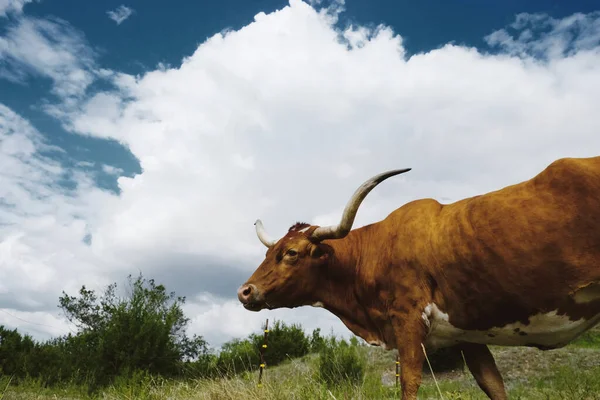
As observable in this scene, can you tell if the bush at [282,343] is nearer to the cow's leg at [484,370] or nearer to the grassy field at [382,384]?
the grassy field at [382,384]

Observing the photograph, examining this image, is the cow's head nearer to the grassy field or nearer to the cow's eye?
the cow's eye

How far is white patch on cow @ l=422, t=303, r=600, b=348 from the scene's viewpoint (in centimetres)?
470

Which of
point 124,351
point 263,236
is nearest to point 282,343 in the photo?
point 124,351

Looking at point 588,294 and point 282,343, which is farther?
point 282,343

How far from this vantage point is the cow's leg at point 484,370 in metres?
5.60

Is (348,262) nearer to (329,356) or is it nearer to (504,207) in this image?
(504,207)

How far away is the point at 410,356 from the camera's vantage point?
4.93 metres

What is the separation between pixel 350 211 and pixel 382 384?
7.26 metres

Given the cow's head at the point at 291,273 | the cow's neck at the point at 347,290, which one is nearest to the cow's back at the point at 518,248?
the cow's neck at the point at 347,290

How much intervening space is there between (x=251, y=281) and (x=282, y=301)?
0.48 meters

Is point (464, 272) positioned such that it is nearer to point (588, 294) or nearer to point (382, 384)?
point (588, 294)

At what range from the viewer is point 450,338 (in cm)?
527

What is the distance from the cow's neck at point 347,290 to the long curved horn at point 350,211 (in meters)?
0.24

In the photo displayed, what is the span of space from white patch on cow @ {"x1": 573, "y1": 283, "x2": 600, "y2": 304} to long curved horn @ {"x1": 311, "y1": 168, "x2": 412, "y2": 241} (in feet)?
7.00
